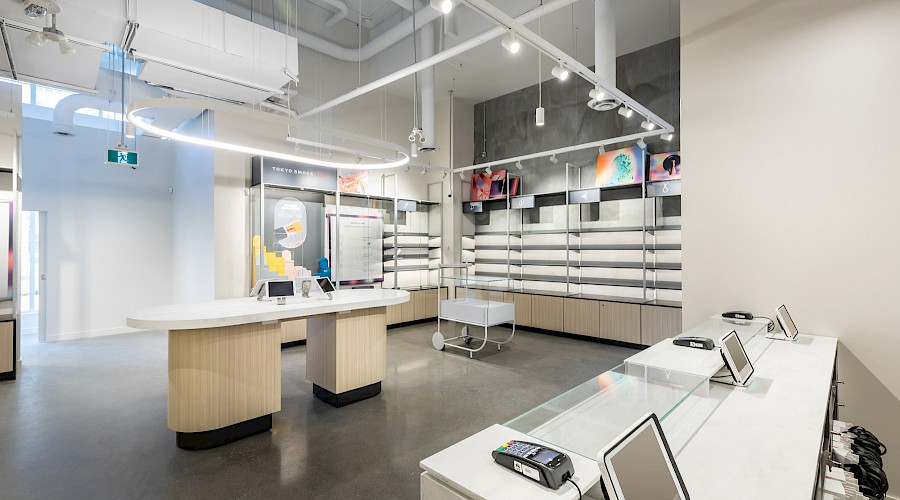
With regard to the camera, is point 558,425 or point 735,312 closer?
point 558,425

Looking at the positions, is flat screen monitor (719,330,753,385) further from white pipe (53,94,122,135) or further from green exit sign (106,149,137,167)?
white pipe (53,94,122,135)

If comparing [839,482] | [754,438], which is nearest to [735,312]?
[839,482]

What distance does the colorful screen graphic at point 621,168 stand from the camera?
644 cm

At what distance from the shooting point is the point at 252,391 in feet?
11.0

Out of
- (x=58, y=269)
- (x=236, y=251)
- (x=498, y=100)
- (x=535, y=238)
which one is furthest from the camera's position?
(x=498, y=100)

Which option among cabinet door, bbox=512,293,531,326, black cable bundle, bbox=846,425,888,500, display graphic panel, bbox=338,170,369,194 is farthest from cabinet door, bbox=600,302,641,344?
display graphic panel, bbox=338,170,369,194

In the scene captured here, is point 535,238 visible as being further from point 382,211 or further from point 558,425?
point 558,425

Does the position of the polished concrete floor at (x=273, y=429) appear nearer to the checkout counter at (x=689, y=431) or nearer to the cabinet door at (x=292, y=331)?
the cabinet door at (x=292, y=331)

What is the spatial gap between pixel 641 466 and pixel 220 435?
3.34 m

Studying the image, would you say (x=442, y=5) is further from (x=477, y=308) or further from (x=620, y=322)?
(x=620, y=322)

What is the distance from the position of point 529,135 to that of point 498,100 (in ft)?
3.92

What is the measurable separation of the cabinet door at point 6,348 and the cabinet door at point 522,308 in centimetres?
721

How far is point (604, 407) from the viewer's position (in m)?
1.61

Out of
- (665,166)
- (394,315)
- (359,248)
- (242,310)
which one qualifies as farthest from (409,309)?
(665,166)
